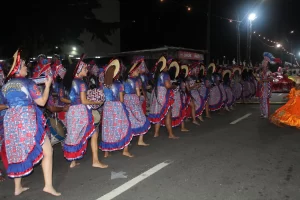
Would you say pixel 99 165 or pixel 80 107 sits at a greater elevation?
pixel 80 107

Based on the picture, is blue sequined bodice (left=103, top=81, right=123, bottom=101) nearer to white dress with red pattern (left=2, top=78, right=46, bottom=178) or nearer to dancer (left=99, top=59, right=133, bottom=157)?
dancer (left=99, top=59, right=133, bottom=157)

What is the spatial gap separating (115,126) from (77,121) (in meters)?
0.87

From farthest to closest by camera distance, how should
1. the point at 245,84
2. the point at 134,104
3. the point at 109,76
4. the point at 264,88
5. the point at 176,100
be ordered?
the point at 245,84 < the point at 264,88 < the point at 176,100 < the point at 134,104 < the point at 109,76

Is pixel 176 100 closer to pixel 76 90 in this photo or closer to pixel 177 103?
pixel 177 103

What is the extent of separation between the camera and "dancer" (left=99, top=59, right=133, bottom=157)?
219 inches

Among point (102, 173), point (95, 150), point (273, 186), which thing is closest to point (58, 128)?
point (95, 150)

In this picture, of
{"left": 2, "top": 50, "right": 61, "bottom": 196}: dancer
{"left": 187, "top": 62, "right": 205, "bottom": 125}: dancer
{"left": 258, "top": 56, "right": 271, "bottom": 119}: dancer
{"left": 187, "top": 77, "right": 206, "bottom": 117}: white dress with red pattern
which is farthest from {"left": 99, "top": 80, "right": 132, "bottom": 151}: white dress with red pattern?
{"left": 258, "top": 56, "right": 271, "bottom": 119}: dancer

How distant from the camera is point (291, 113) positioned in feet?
28.8

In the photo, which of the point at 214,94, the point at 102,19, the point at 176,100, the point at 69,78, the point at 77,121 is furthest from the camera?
the point at 102,19

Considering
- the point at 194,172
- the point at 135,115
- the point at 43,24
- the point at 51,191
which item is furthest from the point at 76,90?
the point at 43,24

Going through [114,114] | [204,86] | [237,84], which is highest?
[237,84]

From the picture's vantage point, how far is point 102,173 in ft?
16.7

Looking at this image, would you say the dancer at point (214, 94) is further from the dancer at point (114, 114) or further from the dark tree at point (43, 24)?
the dark tree at point (43, 24)

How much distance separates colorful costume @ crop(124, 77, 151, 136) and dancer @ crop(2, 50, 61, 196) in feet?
8.22
